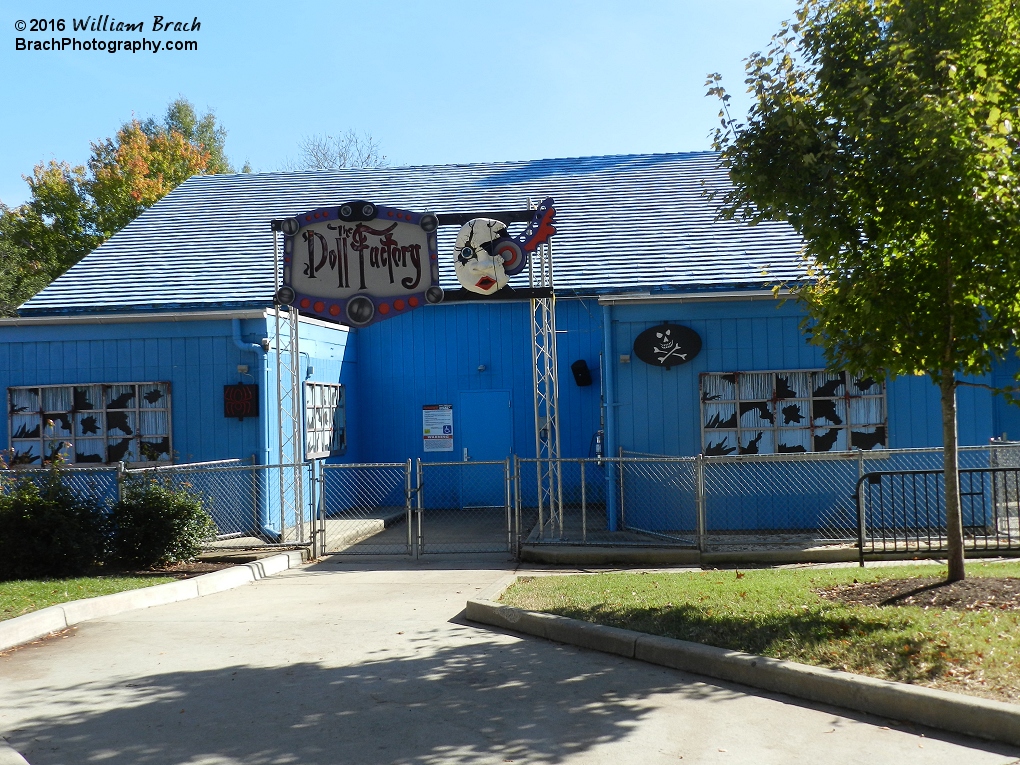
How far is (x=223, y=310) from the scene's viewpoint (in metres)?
14.7

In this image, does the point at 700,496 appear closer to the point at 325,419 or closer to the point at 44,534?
the point at 325,419

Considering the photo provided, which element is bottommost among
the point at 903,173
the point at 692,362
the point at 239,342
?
Result: the point at 692,362

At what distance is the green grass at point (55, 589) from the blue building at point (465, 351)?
13.8 feet

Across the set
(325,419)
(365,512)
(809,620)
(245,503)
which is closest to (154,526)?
(245,503)

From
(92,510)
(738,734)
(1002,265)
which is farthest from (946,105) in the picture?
(92,510)

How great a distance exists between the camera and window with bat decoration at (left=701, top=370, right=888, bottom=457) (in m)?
13.8

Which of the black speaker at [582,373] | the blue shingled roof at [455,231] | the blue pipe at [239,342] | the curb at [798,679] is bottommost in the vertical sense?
the curb at [798,679]

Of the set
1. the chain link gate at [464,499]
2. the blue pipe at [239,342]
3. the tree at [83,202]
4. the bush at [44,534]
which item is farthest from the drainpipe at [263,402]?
the tree at [83,202]

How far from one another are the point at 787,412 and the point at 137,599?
913 cm

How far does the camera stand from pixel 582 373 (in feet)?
56.9

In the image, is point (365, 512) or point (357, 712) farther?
point (365, 512)

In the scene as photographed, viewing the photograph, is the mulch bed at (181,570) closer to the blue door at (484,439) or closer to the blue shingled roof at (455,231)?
the blue shingled roof at (455,231)

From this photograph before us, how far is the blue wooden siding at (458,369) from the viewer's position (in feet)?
57.6

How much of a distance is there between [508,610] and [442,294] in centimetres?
575
